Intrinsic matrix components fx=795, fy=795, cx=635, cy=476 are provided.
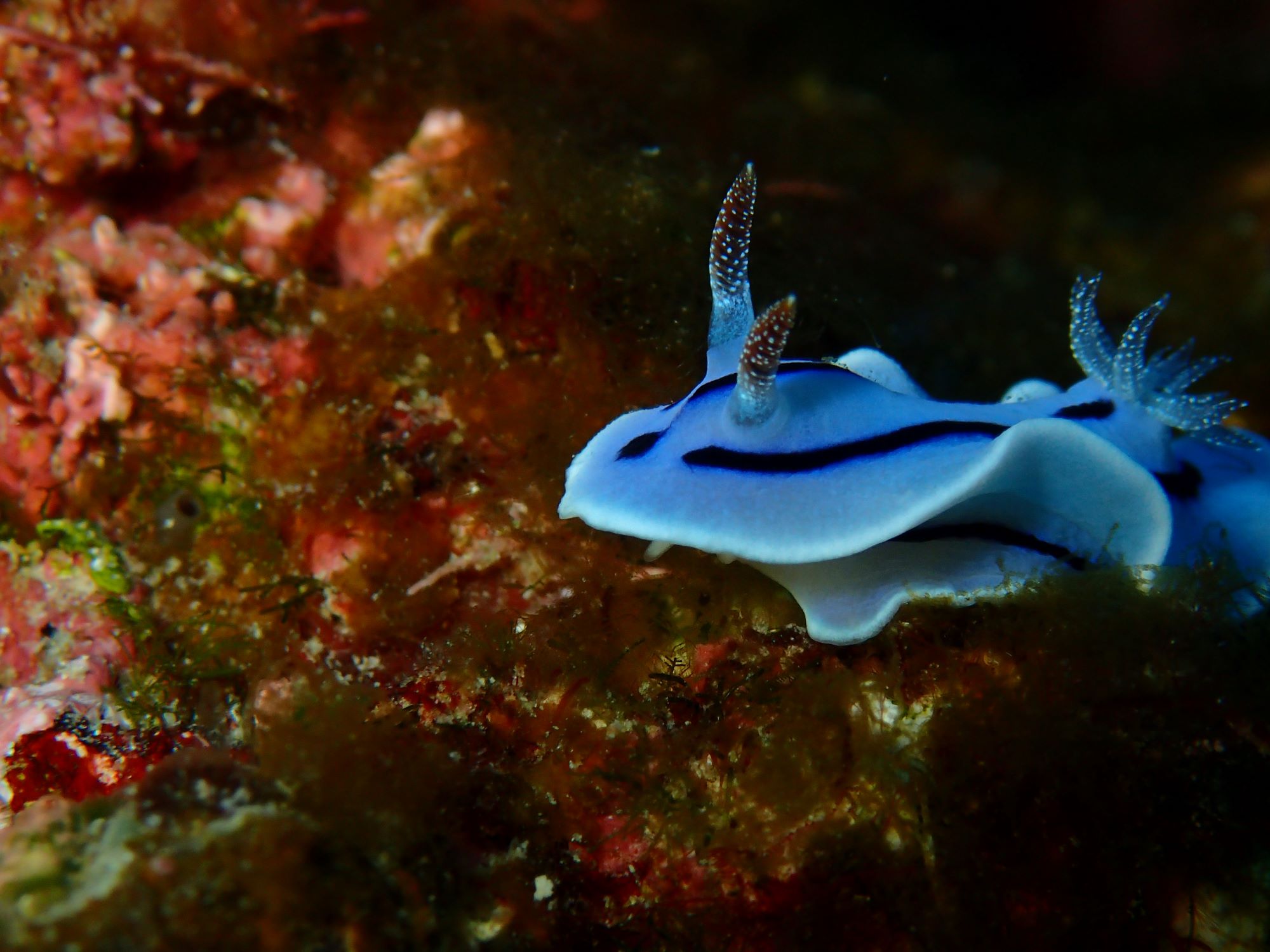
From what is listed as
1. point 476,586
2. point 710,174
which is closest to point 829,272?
point 710,174

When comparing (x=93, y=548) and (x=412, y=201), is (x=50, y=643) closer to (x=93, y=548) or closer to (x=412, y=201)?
(x=93, y=548)

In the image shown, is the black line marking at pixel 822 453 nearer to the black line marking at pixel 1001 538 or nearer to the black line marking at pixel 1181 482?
the black line marking at pixel 1001 538

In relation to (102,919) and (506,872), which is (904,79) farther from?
(102,919)

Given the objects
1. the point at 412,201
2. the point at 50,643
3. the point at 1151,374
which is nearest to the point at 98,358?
the point at 50,643

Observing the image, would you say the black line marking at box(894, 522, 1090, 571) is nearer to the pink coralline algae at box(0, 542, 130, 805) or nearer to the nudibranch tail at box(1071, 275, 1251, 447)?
the nudibranch tail at box(1071, 275, 1251, 447)

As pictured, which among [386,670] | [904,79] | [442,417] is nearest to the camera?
[386,670]

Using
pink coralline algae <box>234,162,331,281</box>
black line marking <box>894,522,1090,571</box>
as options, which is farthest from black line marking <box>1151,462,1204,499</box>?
pink coralline algae <box>234,162,331,281</box>
